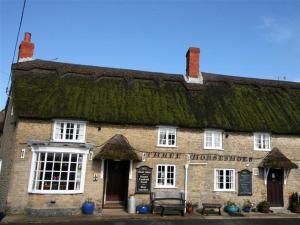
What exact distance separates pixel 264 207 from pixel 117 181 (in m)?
9.24

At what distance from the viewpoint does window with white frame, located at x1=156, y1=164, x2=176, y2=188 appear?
17.3 meters

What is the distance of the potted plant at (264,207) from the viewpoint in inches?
681

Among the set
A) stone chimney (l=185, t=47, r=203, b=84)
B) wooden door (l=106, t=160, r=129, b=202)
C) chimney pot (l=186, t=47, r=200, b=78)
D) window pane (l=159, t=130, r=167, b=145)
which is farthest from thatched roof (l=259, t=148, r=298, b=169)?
wooden door (l=106, t=160, r=129, b=202)

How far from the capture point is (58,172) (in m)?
15.9

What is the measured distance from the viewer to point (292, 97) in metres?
22.7

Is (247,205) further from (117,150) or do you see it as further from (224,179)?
(117,150)

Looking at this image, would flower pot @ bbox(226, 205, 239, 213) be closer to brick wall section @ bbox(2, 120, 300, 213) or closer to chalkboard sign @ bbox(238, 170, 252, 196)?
brick wall section @ bbox(2, 120, 300, 213)

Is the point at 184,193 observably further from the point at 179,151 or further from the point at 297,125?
the point at 297,125

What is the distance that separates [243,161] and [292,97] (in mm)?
8231

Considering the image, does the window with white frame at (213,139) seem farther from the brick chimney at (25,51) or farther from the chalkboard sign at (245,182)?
the brick chimney at (25,51)

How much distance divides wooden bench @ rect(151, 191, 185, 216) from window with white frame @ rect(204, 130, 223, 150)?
12.2 ft

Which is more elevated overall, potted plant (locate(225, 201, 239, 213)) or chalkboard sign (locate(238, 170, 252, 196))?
chalkboard sign (locate(238, 170, 252, 196))

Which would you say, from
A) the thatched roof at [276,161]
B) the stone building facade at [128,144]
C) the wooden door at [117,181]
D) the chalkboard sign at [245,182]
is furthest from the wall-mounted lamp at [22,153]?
the thatched roof at [276,161]

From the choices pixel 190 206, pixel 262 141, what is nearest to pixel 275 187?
pixel 262 141
